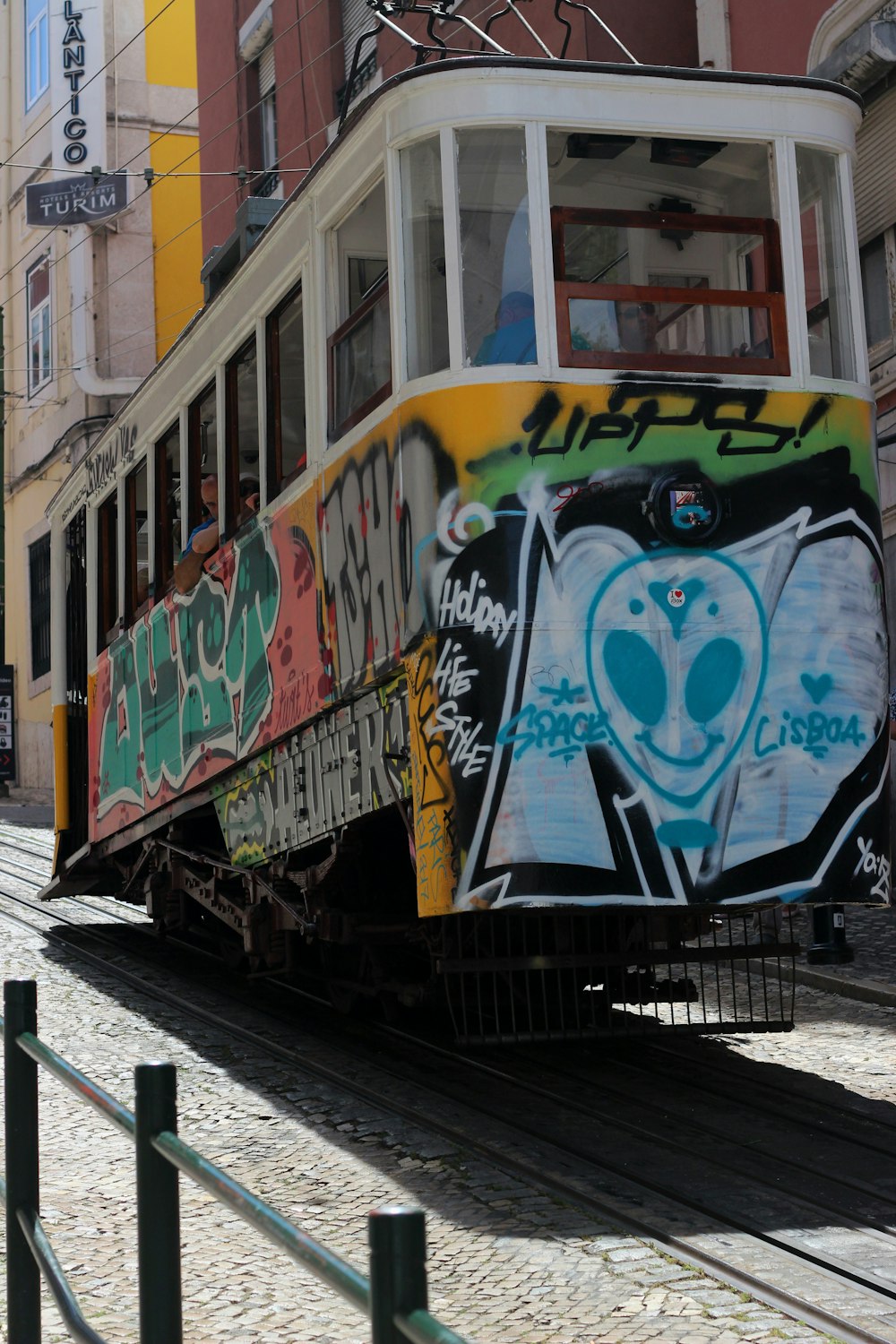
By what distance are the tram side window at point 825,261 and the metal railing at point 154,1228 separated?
16.0ft

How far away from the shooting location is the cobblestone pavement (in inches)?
190

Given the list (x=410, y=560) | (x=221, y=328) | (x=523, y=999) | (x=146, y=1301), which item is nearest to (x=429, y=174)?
(x=410, y=560)

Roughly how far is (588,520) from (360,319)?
4.92ft

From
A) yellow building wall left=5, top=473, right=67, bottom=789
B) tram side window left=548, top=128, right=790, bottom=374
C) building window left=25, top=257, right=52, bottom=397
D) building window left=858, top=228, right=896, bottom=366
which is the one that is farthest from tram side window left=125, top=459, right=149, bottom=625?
building window left=25, top=257, right=52, bottom=397

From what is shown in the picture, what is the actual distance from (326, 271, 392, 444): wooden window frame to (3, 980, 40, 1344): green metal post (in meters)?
4.13

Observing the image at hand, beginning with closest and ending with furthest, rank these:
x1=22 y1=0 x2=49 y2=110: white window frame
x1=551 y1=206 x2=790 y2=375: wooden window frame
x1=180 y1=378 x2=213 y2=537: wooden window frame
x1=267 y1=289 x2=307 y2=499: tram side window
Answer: x1=551 y1=206 x2=790 y2=375: wooden window frame, x1=267 y1=289 x2=307 y2=499: tram side window, x1=180 y1=378 x2=213 y2=537: wooden window frame, x1=22 y1=0 x2=49 y2=110: white window frame

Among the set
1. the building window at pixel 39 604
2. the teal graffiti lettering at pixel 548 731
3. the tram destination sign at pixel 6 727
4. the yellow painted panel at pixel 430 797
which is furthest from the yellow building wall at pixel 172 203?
the teal graffiti lettering at pixel 548 731

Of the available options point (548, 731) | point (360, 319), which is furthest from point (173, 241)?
point (548, 731)

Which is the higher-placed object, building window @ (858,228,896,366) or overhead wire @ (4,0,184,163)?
overhead wire @ (4,0,184,163)

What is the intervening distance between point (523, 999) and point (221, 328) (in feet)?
12.5

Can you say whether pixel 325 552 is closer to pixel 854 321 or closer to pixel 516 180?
pixel 516 180

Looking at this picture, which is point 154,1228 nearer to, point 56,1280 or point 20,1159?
point 56,1280

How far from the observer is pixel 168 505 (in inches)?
437

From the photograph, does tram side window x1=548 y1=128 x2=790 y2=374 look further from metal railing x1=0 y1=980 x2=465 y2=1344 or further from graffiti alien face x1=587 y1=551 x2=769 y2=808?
metal railing x1=0 y1=980 x2=465 y2=1344
